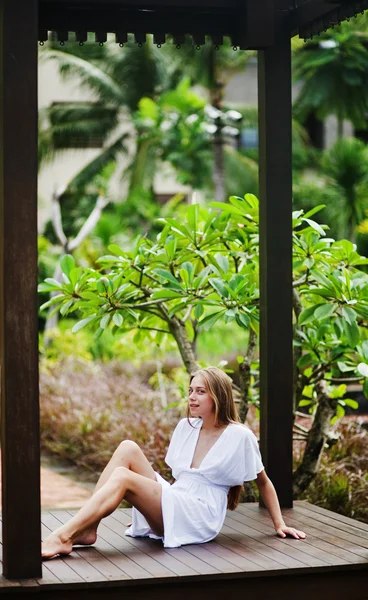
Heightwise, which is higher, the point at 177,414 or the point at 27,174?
the point at 27,174

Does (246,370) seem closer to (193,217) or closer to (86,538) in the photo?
(193,217)

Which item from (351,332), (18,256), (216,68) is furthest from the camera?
(216,68)

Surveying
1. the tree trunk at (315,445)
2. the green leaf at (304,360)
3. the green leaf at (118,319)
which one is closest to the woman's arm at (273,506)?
the green leaf at (304,360)

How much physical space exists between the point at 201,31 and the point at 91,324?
190 cm

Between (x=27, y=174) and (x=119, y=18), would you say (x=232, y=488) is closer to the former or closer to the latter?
(x=27, y=174)

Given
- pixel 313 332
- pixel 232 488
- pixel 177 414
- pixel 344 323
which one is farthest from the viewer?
pixel 177 414

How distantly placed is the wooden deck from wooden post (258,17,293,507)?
65cm

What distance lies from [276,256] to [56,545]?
6.66 feet

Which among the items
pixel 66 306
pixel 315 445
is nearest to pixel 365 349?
pixel 315 445

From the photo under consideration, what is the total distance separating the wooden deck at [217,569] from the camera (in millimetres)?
4273

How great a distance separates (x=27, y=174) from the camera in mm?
4266

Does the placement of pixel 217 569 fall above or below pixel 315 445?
below

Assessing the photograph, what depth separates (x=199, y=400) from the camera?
16.5 ft

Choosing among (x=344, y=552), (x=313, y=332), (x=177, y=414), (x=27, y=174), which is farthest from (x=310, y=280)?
(x=177, y=414)
